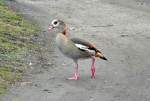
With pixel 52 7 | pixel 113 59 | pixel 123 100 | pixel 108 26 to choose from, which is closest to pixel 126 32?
pixel 108 26

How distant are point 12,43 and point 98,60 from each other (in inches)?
90.2

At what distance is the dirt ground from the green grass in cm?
25

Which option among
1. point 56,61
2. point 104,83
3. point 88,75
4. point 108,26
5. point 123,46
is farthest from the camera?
point 108,26

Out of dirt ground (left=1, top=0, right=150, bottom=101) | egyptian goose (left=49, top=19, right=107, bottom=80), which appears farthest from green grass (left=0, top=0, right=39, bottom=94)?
egyptian goose (left=49, top=19, right=107, bottom=80)

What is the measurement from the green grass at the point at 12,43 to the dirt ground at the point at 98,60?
0.82ft

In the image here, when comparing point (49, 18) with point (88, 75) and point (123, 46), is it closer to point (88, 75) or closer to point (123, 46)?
point (123, 46)

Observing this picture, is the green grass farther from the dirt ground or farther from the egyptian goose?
the egyptian goose

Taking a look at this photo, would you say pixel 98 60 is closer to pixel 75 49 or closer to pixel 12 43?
pixel 75 49

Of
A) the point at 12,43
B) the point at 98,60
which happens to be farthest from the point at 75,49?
the point at 12,43

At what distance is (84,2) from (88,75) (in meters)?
13.8

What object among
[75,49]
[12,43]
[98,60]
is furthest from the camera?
[12,43]

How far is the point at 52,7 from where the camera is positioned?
2391 cm

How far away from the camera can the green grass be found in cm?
1171

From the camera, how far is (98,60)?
1373 centimetres
